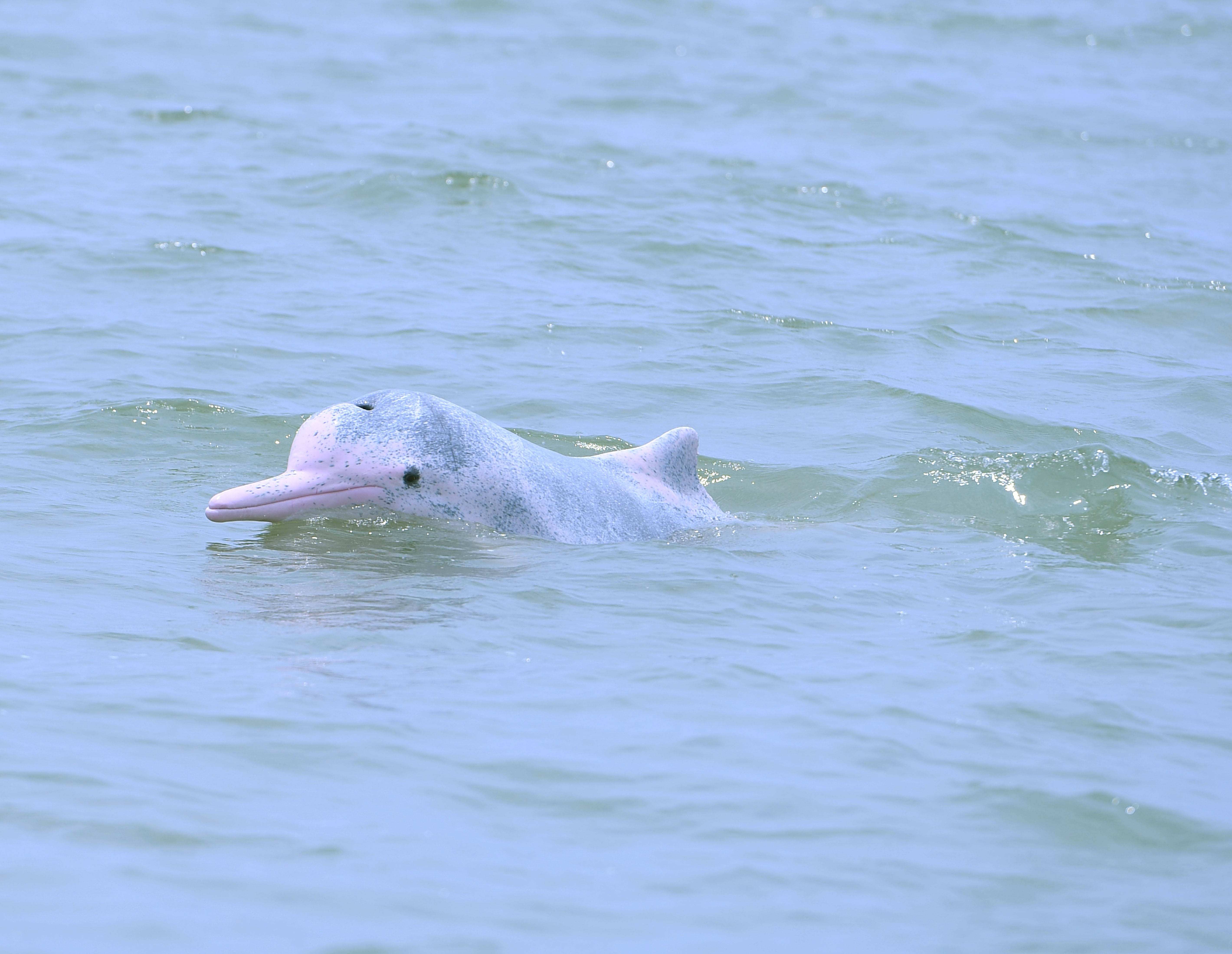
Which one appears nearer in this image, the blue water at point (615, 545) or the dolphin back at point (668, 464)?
the blue water at point (615, 545)

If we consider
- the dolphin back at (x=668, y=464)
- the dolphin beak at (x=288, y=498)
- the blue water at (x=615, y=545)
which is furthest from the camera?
the dolphin back at (x=668, y=464)

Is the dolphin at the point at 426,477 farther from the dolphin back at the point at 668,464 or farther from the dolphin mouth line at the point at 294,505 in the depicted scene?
the dolphin back at the point at 668,464

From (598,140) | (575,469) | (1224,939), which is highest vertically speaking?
(598,140)

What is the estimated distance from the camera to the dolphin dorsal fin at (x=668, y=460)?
9.62m

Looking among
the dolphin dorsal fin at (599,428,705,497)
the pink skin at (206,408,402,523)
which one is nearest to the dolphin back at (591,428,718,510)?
the dolphin dorsal fin at (599,428,705,497)

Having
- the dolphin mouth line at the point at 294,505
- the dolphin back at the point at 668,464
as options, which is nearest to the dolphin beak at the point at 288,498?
the dolphin mouth line at the point at 294,505

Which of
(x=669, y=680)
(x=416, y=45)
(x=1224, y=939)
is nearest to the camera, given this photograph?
(x=1224, y=939)

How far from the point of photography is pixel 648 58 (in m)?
29.7

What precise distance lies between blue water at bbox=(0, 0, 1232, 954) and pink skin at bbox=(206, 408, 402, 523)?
212mm

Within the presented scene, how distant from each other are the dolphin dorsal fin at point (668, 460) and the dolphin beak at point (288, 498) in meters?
1.59

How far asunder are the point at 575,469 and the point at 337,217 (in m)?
9.99

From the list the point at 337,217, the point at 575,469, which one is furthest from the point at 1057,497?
the point at 337,217

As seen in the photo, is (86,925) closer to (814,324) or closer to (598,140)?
(814,324)

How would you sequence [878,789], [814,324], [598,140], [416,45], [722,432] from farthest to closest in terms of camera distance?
[416,45] → [598,140] → [814,324] → [722,432] → [878,789]
